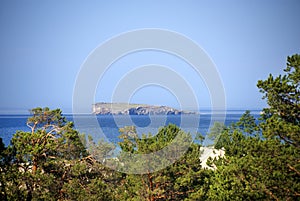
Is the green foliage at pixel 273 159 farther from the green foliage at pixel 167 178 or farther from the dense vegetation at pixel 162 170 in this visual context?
the green foliage at pixel 167 178

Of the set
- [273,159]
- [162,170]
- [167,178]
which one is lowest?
[167,178]

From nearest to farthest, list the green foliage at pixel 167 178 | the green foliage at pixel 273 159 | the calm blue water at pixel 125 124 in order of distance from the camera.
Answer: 1. the green foliage at pixel 273 159
2. the green foliage at pixel 167 178
3. the calm blue water at pixel 125 124

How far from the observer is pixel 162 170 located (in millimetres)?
14000

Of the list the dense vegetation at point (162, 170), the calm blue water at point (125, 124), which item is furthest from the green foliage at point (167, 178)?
the calm blue water at point (125, 124)

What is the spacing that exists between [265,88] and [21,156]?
9507 millimetres

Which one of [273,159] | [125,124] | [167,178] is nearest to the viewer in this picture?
[273,159]

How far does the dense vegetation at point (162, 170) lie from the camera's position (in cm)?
1015

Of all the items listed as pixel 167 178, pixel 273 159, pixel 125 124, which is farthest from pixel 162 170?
pixel 125 124

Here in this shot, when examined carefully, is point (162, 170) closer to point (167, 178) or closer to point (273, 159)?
point (167, 178)

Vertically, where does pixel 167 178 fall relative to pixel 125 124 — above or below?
below

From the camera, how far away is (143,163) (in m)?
14.0

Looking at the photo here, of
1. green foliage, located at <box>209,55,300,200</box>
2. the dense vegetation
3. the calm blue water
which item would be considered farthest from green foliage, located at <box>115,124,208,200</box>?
the calm blue water

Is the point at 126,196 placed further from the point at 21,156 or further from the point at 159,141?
the point at 21,156

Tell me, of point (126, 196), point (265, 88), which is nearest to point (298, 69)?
point (265, 88)
